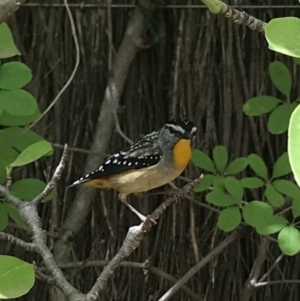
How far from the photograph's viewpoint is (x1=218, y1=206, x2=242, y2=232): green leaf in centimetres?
113

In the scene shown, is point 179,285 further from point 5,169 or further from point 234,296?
point 5,169

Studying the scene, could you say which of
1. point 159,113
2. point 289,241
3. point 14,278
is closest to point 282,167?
point 289,241

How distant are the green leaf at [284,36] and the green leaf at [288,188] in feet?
2.53

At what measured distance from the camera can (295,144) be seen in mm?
269

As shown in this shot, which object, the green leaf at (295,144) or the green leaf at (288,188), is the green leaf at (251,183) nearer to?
the green leaf at (288,188)

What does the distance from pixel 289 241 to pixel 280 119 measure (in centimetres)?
24

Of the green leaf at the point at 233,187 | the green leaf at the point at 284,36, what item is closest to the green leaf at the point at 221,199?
the green leaf at the point at 233,187

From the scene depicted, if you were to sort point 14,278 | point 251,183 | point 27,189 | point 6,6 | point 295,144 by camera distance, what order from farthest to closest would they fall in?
point 251,183, point 27,189, point 6,6, point 14,278, point 295,144

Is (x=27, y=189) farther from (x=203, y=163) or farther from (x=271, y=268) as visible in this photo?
(x=271, y=268)

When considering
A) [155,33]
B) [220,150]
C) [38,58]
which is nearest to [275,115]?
[220,150]

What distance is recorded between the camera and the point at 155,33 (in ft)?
4.54

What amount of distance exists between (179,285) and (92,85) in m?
0.55

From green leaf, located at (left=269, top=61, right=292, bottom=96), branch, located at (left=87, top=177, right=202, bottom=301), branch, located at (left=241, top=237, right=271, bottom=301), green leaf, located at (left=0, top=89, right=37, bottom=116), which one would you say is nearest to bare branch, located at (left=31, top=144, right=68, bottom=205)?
branch, located at (left=87, top=177, right=202, bottom=301)

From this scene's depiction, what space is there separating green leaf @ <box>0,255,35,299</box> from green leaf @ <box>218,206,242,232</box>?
2.27 feet
